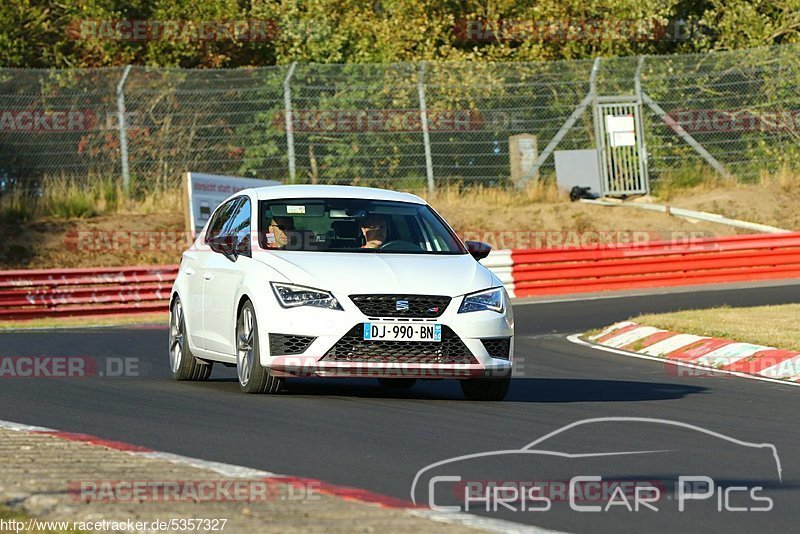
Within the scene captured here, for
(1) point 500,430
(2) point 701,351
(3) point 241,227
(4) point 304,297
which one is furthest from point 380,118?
(1) point 500,430

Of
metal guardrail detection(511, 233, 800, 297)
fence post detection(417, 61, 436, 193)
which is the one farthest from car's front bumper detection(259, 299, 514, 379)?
fence post detection(417, 61, 436, 193)

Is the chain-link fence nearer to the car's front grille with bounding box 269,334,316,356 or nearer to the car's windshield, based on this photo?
the car's windshield

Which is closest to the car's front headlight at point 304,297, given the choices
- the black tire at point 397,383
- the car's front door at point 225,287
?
the car's front door at point 225,287

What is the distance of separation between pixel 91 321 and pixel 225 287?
13767 millimetres

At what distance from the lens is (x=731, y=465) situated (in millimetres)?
7633

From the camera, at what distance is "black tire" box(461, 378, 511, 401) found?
10695mm

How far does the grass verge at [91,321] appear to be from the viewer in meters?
22.7

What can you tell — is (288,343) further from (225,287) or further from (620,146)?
(620,146)

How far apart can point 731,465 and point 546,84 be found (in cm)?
2335

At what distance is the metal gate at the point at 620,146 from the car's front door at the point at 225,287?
2042 centimetres

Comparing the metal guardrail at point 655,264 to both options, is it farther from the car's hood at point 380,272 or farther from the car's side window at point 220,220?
the car's hood at point 380,272

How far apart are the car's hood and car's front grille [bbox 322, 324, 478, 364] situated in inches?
11.9

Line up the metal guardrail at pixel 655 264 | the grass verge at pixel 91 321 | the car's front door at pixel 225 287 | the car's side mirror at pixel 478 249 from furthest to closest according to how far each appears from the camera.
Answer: the metal guardrail at pixel 655 264
the grass verge at pixel 91 321
the car's side mirror at pixel 478 249
the car's front door at pixel 225 287

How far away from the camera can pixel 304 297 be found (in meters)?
10.1
